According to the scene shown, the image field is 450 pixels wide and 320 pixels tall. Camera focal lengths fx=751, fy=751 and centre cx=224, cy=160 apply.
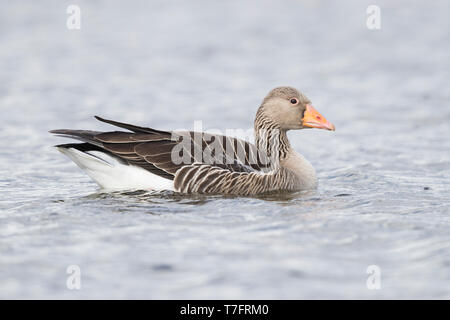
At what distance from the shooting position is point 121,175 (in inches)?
437

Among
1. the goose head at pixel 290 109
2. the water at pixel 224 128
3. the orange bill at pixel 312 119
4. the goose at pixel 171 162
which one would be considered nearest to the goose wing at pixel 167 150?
the goose at pixel 171 162

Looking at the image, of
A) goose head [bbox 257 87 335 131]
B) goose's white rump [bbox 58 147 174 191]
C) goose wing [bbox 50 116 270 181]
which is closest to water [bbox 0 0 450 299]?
goose's white rump [bbox 58 147 174 191]

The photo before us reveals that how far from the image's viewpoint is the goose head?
1205 centimetres

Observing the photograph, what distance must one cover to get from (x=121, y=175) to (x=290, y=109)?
2947mm

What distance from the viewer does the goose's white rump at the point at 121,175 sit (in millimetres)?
11047

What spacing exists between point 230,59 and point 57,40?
5270mm

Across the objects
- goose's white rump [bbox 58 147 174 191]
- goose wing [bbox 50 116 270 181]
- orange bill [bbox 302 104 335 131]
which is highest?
orange bill [bbox 302 104 335 131]

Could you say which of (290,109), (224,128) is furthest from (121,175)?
(224,128)

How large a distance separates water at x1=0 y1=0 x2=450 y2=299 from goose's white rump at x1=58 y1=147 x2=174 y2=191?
27cm

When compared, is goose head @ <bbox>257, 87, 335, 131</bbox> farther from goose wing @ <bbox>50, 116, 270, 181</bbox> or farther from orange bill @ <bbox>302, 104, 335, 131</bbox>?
goose wing @ <bbox>50, 116, 270, 181</bbox>

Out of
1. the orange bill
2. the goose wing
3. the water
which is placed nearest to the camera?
the water

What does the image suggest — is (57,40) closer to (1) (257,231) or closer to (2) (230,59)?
(2) (230,59)

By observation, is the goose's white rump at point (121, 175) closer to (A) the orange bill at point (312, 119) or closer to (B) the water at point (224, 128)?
(B) the water at point (224, 128)

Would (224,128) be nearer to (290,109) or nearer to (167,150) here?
(290,109)
